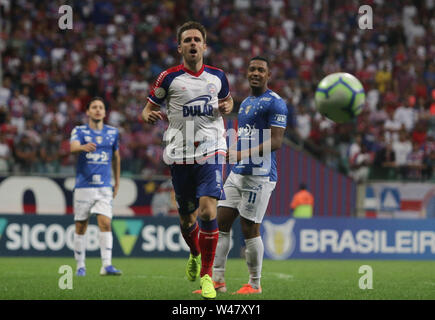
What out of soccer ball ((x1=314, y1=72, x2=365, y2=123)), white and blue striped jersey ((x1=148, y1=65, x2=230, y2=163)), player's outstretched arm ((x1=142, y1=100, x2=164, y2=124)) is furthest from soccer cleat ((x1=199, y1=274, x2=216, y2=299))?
soccer ball ((x1=314, y1=72, x2=365, y2=123))

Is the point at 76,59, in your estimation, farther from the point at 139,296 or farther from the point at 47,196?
the point at 139,296

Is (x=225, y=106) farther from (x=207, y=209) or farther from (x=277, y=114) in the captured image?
(x=207, y=209)

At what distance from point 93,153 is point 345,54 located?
13113 millimetres

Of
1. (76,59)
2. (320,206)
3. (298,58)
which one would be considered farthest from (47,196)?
(298,58)

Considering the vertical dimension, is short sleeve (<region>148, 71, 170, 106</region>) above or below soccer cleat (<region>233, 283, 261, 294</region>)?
above

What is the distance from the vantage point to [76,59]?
19.9m

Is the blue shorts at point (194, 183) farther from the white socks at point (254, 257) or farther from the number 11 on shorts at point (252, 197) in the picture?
the white socks at point (254, 257)

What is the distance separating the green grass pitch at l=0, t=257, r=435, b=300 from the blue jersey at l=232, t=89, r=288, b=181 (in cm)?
124

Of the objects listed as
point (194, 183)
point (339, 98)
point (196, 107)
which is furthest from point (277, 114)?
point (339, 98)

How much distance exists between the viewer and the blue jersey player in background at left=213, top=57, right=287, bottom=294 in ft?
24.2

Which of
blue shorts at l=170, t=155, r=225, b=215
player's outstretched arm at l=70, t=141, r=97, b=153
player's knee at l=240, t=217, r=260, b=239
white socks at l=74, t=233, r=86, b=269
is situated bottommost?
white socks at l=74, t=233, r=86, b=269

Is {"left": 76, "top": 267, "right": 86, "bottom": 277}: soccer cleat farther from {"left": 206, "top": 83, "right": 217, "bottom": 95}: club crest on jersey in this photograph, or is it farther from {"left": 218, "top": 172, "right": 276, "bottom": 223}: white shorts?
{"left": 206, "top": 83, "right": 217, "bottom": 95}: club crest on jersey

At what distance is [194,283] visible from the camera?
848cm

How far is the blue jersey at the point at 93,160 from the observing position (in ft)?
33.8
